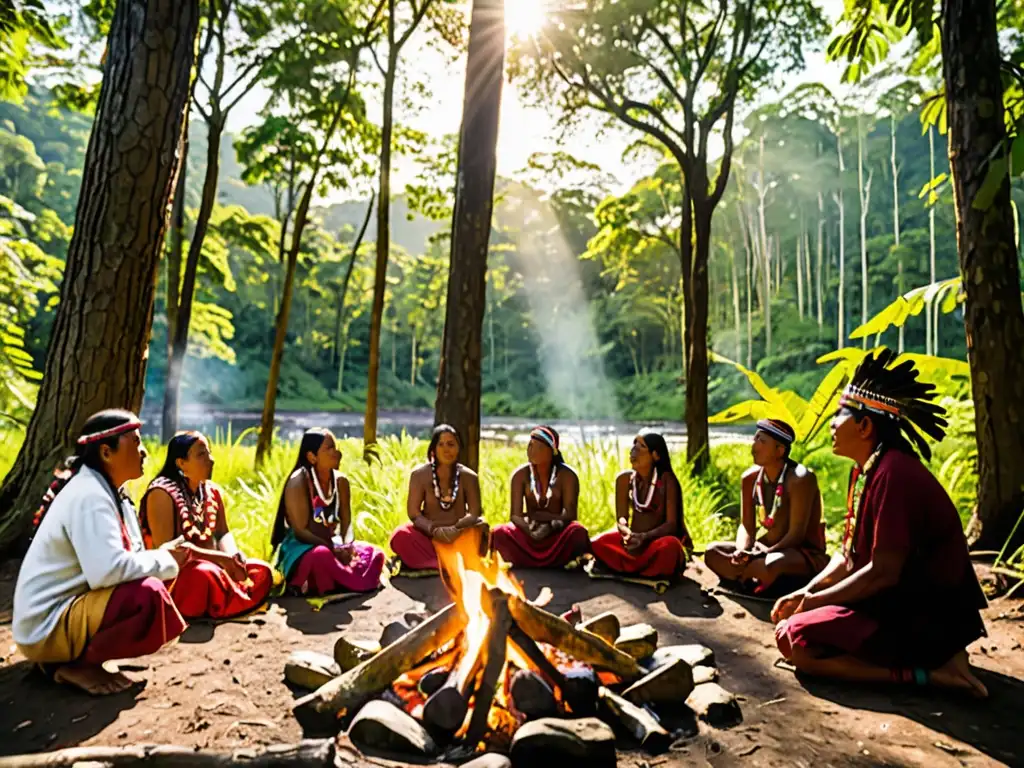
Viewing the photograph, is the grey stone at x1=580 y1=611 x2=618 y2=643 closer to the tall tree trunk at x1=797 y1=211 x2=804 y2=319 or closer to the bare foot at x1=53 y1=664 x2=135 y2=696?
the bare foot at x1=53 y1=664 x2=135 y2=696

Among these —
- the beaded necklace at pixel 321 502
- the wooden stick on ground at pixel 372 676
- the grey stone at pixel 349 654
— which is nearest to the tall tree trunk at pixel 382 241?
the beaded necklace at pixel 321 502

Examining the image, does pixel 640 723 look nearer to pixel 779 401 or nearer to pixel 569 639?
pixel 569 639

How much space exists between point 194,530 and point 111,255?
2.07 meters

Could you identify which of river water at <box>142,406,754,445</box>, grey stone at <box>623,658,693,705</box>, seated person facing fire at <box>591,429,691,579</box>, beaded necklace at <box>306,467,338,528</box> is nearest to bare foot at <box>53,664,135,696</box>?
beaded necklace at <box>306,467,338,528</box>

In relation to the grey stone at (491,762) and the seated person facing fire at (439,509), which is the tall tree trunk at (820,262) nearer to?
the seated person facing fire at (439,509)

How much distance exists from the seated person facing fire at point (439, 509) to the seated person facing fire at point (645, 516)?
1.05 m

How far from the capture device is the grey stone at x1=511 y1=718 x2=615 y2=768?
2258mm

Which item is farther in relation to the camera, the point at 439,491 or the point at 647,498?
the point at 439,491

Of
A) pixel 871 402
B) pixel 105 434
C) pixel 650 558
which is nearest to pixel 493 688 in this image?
pixel 105 434

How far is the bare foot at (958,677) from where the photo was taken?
293cm

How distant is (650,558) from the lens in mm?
5141

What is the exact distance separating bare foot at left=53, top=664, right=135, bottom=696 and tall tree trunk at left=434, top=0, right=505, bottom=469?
12.7ft

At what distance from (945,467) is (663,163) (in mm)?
10490

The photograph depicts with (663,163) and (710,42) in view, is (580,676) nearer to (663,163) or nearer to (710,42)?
(710,42)
